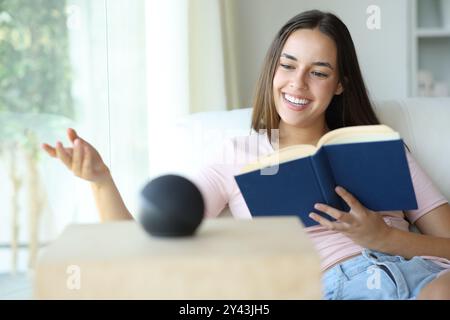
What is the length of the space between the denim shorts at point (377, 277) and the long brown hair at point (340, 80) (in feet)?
1.37

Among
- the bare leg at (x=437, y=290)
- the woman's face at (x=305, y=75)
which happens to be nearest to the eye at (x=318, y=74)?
the woman's face at (x=305, y=75)

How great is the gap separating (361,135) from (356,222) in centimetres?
20

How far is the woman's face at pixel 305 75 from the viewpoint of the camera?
1594mm

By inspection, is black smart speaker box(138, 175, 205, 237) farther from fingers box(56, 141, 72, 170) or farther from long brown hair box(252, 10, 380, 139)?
long brown hair box(252, 10, 380, 139)

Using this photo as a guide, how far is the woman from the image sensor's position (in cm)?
130

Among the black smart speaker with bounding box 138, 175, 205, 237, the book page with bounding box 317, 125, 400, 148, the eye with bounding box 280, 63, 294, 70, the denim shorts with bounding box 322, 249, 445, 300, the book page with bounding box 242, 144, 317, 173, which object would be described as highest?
the eye with bounding box 280, 63, 294, 70

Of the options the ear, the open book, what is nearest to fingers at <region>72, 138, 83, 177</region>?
the open book

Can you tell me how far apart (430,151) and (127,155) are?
2.62 ft

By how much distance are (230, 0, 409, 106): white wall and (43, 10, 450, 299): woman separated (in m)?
1.37

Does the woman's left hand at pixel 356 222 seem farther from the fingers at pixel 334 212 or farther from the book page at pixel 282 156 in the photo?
the book page at pixel 282 156

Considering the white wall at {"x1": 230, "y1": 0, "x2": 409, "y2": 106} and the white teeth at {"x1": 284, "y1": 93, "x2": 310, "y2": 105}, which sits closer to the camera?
the white teeth at {"x1": 284, "y1": 93, "x2": 310, "y2": 105}

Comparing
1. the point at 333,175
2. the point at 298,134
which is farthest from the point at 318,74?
the point at 333,175

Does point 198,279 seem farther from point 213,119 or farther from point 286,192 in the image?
point 213,119

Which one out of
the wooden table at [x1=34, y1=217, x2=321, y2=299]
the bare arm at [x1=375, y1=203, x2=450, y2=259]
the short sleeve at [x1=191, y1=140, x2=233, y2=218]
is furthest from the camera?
the short sleeve at [x1=191, y1=140, x2=233, y2=218]
